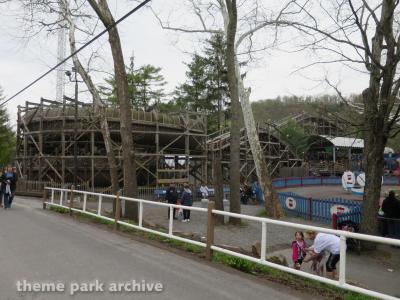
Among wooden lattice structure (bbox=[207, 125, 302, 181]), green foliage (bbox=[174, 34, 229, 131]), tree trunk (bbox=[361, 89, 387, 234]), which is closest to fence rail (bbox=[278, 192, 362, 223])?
tree trunk (bbox=[361, 89, 387, 234])

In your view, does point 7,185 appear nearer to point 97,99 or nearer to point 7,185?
point 7,185

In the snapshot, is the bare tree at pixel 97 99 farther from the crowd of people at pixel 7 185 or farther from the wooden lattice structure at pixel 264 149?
the wooden lattice structure at pixel 264 149

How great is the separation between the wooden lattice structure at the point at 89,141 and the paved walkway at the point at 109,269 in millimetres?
18109

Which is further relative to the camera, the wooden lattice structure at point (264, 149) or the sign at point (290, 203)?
the wooden lattice structure at point (264, 149)

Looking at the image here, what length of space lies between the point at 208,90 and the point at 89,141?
93.4 feet

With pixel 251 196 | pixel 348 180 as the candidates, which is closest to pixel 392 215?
pixel 251 196

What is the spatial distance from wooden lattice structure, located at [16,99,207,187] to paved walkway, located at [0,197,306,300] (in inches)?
713

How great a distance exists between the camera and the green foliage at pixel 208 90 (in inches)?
2120

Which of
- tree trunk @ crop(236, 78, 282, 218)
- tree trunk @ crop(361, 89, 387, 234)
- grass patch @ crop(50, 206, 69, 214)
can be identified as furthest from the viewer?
tree trunk @ crop(236, 78, 282, 218)

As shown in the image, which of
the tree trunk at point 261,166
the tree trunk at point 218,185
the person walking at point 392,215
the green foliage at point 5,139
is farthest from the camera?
the green foliage at point 5,139

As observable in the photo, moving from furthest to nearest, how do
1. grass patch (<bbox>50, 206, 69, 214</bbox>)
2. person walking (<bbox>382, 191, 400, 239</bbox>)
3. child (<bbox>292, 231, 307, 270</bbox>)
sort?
grass patch (<bbox>50, 206, 69, 214</bbox>)
person walking (<bbox>382, 191, 400, 239</bbox>)
child (<bbox>292, 231, 307, 270</bbox>)

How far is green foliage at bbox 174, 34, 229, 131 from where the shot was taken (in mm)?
53844

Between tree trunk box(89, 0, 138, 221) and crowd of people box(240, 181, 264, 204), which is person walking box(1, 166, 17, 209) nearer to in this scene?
tree trunk box(89, 0, 138, 221)

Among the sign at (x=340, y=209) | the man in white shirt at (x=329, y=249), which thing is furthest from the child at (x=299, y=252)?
the sign at (x=340, y=209)
